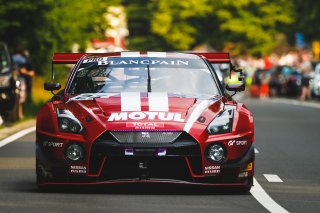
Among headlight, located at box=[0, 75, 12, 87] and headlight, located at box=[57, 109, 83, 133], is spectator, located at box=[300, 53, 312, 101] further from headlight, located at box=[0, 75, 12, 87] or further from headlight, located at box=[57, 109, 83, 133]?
headlight, located at box=[57, 109, 83, 133]

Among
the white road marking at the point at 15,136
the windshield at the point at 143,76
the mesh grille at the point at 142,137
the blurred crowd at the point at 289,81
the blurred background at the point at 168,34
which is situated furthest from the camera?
the blurred crowd at the point at 289,81

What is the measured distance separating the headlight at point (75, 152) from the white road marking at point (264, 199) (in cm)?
171

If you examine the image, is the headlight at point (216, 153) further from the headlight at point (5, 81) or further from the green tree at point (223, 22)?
the green tree at point (223, 22)

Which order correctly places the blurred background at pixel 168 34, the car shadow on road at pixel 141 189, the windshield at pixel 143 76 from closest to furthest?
the car shadow on road at pixel 141 189 < the windshield at pixel 143 76 < the blurred background at pixel 168 34

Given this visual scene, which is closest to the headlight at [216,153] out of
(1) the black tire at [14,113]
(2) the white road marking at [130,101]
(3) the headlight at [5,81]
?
(2) the white road marking at [130,101]

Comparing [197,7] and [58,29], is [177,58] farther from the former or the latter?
[197,7]

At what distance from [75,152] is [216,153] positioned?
134cm

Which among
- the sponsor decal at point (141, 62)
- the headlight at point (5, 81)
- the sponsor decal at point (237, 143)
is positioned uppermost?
the sponsor decal at point (141, 62)

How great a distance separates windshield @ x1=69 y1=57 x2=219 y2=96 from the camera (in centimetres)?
1362

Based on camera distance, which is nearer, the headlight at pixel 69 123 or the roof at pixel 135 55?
the headlight at pixel 69 123

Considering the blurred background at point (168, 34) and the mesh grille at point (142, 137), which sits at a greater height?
the mesh grille at point (142, 137)

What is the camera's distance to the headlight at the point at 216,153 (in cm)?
1229

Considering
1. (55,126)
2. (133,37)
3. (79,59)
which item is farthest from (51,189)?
(133,37)

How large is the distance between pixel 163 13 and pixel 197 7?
3.18 metres
